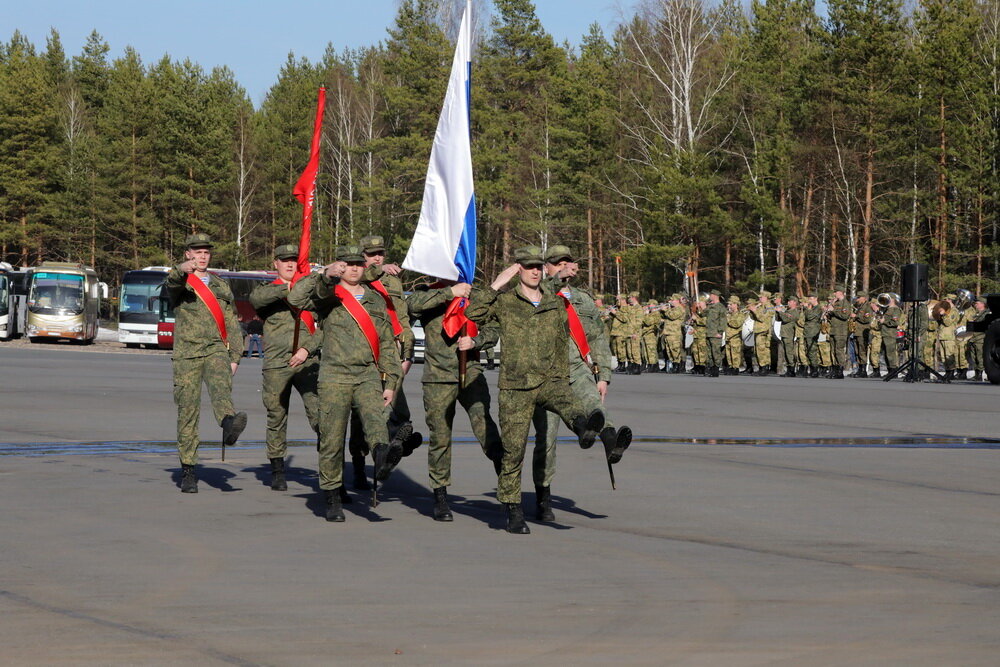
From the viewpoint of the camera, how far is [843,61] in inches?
2205

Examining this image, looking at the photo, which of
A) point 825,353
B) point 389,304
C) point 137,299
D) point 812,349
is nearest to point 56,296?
point 137,299

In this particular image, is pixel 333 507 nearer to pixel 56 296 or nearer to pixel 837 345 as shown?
pixel 837 345

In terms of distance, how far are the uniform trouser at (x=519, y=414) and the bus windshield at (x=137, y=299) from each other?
147ft

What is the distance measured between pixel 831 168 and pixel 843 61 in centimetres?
504

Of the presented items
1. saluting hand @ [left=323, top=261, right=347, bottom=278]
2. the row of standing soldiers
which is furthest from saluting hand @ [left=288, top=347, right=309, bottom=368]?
the row of standing soldiers

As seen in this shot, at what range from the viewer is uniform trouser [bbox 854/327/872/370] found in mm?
35406

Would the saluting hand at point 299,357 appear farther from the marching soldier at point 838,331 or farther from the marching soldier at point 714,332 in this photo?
the marching soldier at point 714,332

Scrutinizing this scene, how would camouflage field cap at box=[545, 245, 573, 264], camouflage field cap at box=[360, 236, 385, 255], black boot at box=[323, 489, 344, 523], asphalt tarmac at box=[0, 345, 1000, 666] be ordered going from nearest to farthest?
asphalt tarmac at box=[0, 345, 1000, 666] < black boot at box=[323, 489, 344, 523] < camouflage field cap at box=[545, 245, 573, 264] < camouflage field cap at box=[360, 236, 385, 255]

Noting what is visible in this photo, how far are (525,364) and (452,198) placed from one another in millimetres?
1998

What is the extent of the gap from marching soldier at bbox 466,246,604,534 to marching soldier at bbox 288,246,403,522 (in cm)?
82

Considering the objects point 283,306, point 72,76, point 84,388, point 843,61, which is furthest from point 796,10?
point 72,76

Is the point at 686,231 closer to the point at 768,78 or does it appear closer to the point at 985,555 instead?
the point at 768,78

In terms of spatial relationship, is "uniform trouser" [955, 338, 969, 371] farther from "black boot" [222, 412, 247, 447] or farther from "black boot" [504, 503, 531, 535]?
"black boot" [504, 503, 531, 535]

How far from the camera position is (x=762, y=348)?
36688mm
